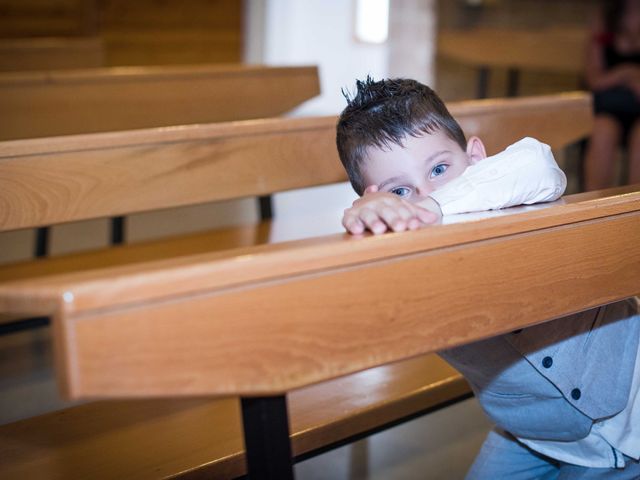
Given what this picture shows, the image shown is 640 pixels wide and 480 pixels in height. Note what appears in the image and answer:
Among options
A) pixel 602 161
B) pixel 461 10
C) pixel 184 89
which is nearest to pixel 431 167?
pixel 184 89

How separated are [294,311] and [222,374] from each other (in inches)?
3.7

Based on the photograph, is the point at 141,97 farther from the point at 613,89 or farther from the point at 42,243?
the point at 613,89

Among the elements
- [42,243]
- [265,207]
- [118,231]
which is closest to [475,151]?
[265,207]

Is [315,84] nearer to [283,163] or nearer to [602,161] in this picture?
[283,163]

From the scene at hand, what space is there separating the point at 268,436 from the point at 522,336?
451mm

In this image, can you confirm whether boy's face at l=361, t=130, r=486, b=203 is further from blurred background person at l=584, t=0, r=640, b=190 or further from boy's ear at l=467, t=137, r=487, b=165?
blurred background person at l=584, t=0, r=640, b=190

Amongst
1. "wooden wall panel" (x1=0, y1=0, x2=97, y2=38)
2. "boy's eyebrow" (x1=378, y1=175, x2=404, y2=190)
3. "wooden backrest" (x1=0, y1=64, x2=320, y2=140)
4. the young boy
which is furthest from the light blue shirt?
"wooden wall panel" (x1=0, y1=0, x2=97, y2=38)

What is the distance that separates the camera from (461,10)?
Result: 668 cm

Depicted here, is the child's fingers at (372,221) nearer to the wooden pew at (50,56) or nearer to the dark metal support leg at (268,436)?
the dark metal support leg at (268,436)

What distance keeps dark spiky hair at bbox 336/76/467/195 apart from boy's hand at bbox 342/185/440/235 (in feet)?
0.93

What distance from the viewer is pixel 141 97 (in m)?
2.74

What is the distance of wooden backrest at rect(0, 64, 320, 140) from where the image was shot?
2555 millimetres

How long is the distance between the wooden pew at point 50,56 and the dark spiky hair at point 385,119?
2.85 meters

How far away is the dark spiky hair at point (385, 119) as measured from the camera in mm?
1385
